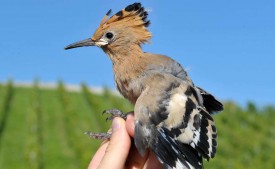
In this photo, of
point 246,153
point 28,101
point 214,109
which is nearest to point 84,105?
point 28,101

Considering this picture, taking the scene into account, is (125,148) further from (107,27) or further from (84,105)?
(84,105)

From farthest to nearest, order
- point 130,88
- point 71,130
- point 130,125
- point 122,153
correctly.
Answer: point 71,130, point 130,88, point 130,125, point 122,153

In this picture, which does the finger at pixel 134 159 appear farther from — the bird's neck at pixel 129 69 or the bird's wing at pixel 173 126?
the bird's neck at pixel 129 69

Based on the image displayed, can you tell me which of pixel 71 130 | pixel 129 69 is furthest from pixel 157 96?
pixel 71 130

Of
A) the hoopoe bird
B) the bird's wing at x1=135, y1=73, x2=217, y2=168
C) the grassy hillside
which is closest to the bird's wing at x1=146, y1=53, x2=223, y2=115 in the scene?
the hoopoe bird

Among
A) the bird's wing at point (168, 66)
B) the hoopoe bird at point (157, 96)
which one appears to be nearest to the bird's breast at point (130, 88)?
the hoopoe bird at point (157, 96)

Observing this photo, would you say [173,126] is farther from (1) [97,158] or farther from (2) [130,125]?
(1) [97,158]
